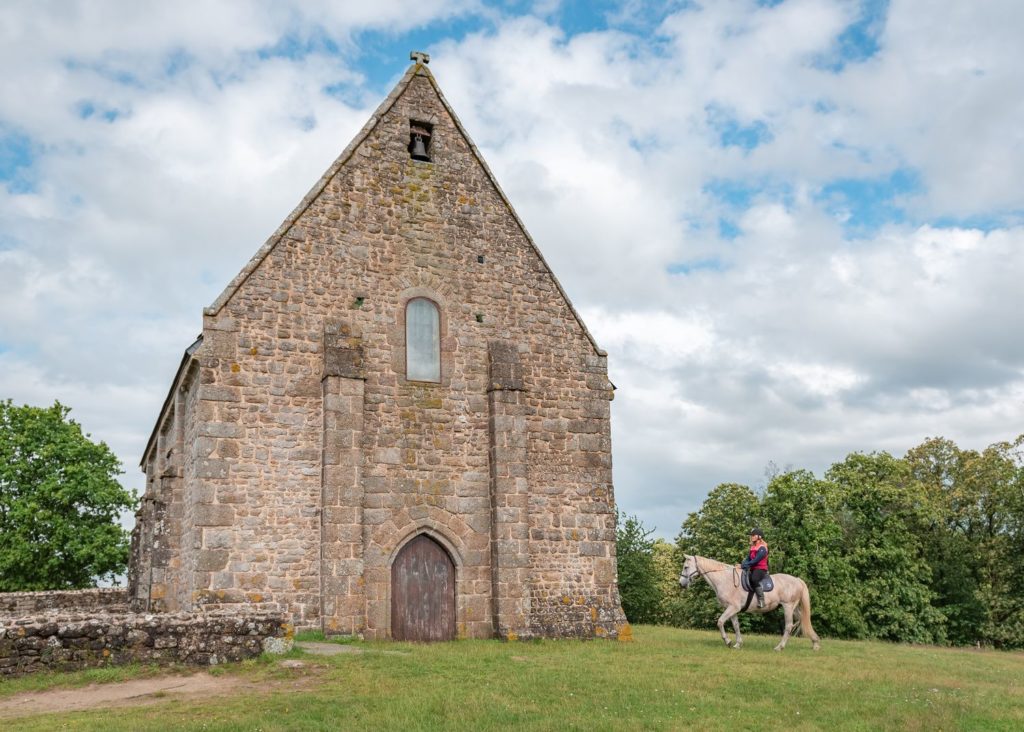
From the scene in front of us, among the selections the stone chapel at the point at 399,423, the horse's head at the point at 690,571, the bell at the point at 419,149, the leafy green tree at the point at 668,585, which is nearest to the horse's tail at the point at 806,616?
the horse's head at the point at 690,571

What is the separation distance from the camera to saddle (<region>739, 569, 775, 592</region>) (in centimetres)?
1756

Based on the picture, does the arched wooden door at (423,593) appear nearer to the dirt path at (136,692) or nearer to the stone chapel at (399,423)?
the stone chapel at (399,423)

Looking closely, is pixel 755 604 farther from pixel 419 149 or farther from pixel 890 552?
pixel 890 552

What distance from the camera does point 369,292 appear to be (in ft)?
63.5

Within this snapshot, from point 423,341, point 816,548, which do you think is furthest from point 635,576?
point 423,341

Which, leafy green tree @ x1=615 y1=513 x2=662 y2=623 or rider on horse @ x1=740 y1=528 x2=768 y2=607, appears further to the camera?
leafy green tree @ x1=615 y1=513 x2=662 y2=623

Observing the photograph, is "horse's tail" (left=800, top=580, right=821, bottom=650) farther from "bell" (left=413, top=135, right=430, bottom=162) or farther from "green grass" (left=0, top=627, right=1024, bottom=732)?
"bell" (left=413, top=135, right=430, bottom=162)

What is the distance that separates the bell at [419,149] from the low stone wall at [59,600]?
16509mm

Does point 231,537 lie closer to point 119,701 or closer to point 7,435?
point 119,701

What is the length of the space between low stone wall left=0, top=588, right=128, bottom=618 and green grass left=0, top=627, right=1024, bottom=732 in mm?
16425

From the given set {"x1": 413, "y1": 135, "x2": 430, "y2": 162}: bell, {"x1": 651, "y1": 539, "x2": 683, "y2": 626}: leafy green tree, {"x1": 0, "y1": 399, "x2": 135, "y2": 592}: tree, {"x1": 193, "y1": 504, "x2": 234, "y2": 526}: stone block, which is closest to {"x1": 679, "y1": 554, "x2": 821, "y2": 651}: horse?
{"x1": 193, "y1": 504, "x2": 234, "y2": 526}: stone block

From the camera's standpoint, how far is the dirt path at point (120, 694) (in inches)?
429

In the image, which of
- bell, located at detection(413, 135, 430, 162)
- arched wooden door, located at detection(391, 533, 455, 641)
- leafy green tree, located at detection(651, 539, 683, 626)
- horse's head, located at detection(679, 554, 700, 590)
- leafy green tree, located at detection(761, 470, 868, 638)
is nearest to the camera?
arched wooden door, located at detection(391, 533, 455, 641)

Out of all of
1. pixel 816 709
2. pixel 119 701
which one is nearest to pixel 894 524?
pixel 816 709
